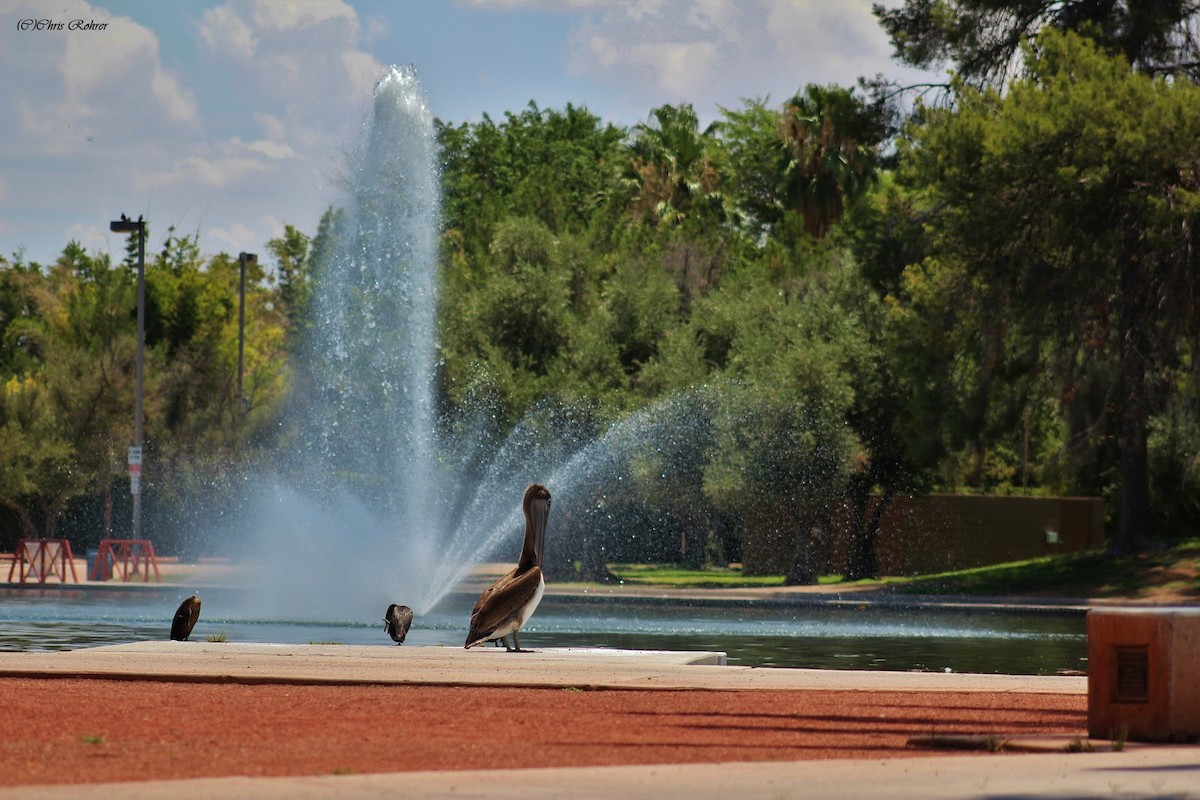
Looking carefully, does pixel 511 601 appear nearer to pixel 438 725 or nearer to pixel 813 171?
pixel 438 725

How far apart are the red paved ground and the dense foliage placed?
83.2 ft

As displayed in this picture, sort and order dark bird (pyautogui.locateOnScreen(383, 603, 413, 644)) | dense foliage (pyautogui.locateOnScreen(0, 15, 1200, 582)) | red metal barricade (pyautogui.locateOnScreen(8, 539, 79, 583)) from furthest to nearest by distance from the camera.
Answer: red metal barricade (pyautogui.locateOnScreen(8, 539, 79, 583)), dense foliage (pyautogui.locateOnScreen(0, 15, 1200, 582)), dark bird (pyautogui.locateOnScreen(383, 603, 413, 644))

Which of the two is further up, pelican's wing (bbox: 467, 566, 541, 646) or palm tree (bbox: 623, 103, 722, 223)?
palm tree (bbox: 623, 103, 722, 223)

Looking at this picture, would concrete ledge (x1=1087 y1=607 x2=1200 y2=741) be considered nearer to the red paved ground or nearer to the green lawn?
the red paved ground

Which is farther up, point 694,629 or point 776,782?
point 776,782

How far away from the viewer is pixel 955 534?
50250mm

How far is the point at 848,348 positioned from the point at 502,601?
1158 inches

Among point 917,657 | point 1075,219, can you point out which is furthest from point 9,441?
point 917,657

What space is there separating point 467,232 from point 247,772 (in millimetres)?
55863

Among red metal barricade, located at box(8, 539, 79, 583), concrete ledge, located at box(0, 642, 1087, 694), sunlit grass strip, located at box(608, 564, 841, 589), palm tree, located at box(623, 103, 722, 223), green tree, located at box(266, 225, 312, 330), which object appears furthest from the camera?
→ green tree, located at box(266, 225, 312, 330)

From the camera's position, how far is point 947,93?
45000 mm

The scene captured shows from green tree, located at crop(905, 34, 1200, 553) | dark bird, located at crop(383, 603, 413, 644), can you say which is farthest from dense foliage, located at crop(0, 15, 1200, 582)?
dark bird, located at crop(383, 603, 413, 644)

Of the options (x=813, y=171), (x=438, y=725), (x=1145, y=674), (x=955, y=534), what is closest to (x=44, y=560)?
(x=955, y=534)

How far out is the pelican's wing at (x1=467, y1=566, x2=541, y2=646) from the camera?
16375 millimetres
